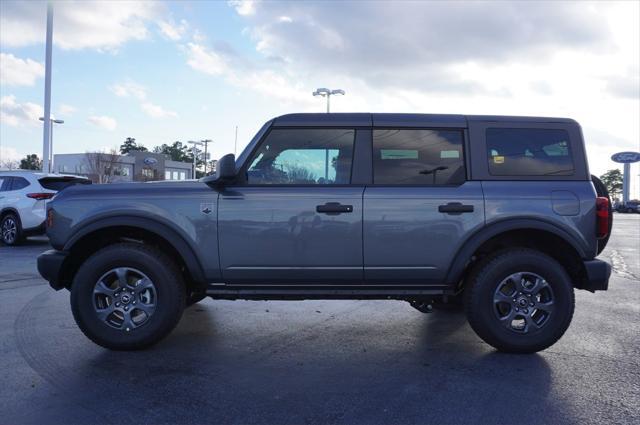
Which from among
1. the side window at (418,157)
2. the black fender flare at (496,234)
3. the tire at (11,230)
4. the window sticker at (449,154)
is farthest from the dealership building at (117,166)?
the black fender flare at (496,234)

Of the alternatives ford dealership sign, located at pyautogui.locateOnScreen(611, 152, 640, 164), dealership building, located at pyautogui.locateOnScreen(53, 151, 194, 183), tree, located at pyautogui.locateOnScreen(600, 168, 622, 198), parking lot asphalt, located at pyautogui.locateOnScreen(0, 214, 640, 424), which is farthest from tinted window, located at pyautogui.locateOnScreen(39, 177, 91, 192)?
tree, located at pyautogui.locateOnScreen(600, 168, 622, 198)

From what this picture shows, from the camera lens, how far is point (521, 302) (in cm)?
427

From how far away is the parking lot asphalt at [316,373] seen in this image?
3.12m

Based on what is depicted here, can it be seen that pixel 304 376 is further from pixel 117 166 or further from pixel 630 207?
pixel 117 166

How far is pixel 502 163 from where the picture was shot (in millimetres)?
4410

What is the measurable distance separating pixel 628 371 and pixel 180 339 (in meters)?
3.63

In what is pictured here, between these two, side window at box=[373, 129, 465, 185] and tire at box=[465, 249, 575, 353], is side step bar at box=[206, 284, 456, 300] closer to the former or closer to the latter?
tire at box=[465, 249, 575, 353]

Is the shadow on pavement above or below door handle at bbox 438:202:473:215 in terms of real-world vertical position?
below

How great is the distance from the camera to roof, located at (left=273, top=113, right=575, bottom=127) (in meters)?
4.46

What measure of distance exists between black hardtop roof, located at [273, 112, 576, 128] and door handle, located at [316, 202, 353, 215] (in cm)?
74

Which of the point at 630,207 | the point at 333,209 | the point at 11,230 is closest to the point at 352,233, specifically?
the point at 333,209

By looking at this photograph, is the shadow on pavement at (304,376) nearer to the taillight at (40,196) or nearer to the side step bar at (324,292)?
the side step bar at (324,292)

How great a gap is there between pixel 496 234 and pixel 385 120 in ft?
4.33

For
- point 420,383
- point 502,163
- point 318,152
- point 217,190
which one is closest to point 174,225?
point 217,190
